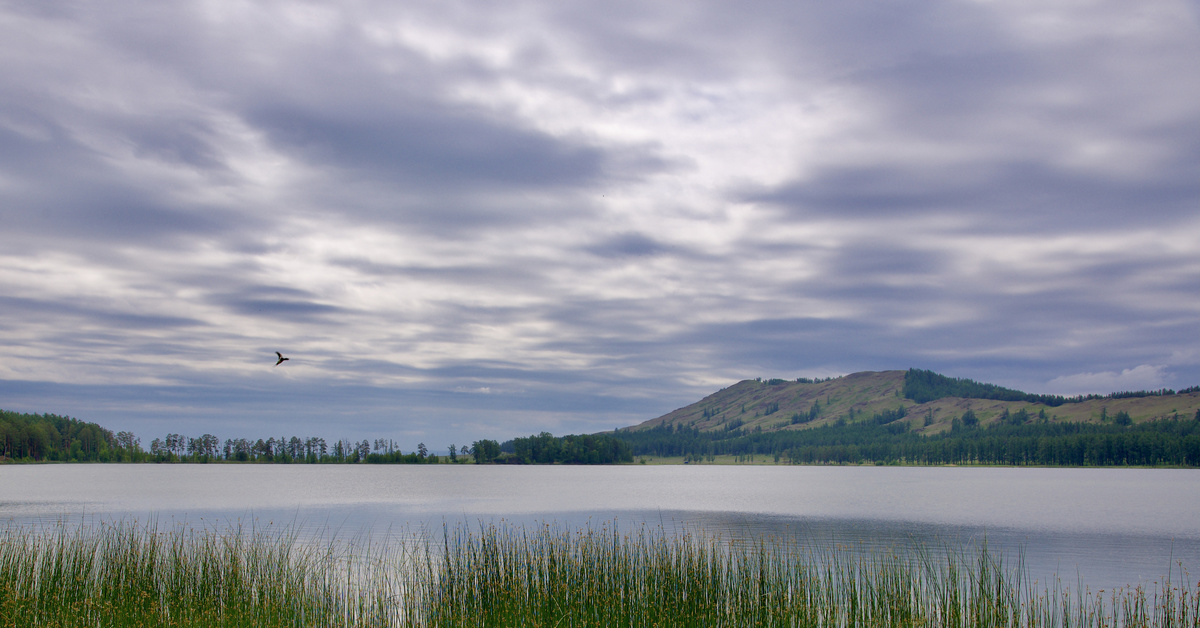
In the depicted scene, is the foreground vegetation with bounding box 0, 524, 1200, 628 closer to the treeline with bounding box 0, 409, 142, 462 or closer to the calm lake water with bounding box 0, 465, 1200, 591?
the calm lake water with bounding box 0, 465, 1200, 591

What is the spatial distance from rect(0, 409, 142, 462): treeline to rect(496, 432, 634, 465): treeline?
9545cm

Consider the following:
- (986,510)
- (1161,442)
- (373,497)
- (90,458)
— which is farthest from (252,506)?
(1161,442)

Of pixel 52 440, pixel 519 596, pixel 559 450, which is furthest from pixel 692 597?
pixel 52 440

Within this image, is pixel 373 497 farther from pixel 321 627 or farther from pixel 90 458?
pixel 90 458

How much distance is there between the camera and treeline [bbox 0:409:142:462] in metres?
157

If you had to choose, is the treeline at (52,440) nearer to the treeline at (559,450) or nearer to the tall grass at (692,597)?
the treeline at (559,450)

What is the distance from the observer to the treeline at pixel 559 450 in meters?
192

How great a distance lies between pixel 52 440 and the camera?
171 m

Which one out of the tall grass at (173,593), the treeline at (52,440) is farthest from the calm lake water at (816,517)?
the treeline at (52,440)

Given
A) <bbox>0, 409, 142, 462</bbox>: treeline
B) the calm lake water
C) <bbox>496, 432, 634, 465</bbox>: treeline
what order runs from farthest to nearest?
<bbox>496, 432, 634, 465</bbox>: treeline, <bbox>0, 409, 142, 462</bbox>: treeline, the calm lake water

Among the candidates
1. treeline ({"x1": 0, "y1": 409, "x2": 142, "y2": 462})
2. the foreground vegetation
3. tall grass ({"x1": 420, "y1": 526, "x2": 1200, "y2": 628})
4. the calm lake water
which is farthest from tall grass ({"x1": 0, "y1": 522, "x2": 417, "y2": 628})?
treeline ({"x1": 0, "y1": 409, "x2": 142, "y2": 462})

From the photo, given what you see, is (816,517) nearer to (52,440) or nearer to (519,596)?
(519,596)

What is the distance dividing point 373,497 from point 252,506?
14.7 metres

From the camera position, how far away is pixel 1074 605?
60.2 feet
